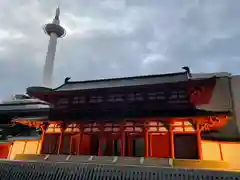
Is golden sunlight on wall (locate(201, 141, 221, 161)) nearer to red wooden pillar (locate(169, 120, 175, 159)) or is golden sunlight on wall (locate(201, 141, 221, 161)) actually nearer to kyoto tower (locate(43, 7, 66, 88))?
red wooden pillar (locate(169, 120, 175, 159))

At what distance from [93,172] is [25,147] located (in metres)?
10.0

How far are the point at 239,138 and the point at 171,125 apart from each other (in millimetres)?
4924

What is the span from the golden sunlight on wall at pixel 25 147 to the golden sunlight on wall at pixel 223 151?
11870 millimetres

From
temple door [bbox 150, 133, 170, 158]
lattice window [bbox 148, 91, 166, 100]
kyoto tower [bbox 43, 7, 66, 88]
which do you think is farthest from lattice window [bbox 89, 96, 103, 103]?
kyoto tower [bbox 43, 7, 66, 88]

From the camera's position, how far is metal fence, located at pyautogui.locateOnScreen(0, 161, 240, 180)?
9023mm

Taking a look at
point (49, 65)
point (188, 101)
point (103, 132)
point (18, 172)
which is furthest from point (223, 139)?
point (49, 65)

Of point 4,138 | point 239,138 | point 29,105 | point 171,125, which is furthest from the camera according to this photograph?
point 29,105

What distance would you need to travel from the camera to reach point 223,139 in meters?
14.1

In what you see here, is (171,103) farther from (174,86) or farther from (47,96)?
(47,96)

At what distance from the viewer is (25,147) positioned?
18.0 metres

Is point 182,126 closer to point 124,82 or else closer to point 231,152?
point 231,152

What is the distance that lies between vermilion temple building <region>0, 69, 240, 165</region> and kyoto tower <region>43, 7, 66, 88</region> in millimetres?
23187

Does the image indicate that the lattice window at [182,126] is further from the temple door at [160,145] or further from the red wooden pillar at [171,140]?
the temple door at [160,145]

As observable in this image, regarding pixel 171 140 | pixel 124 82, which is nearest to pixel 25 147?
pixel 124 82
